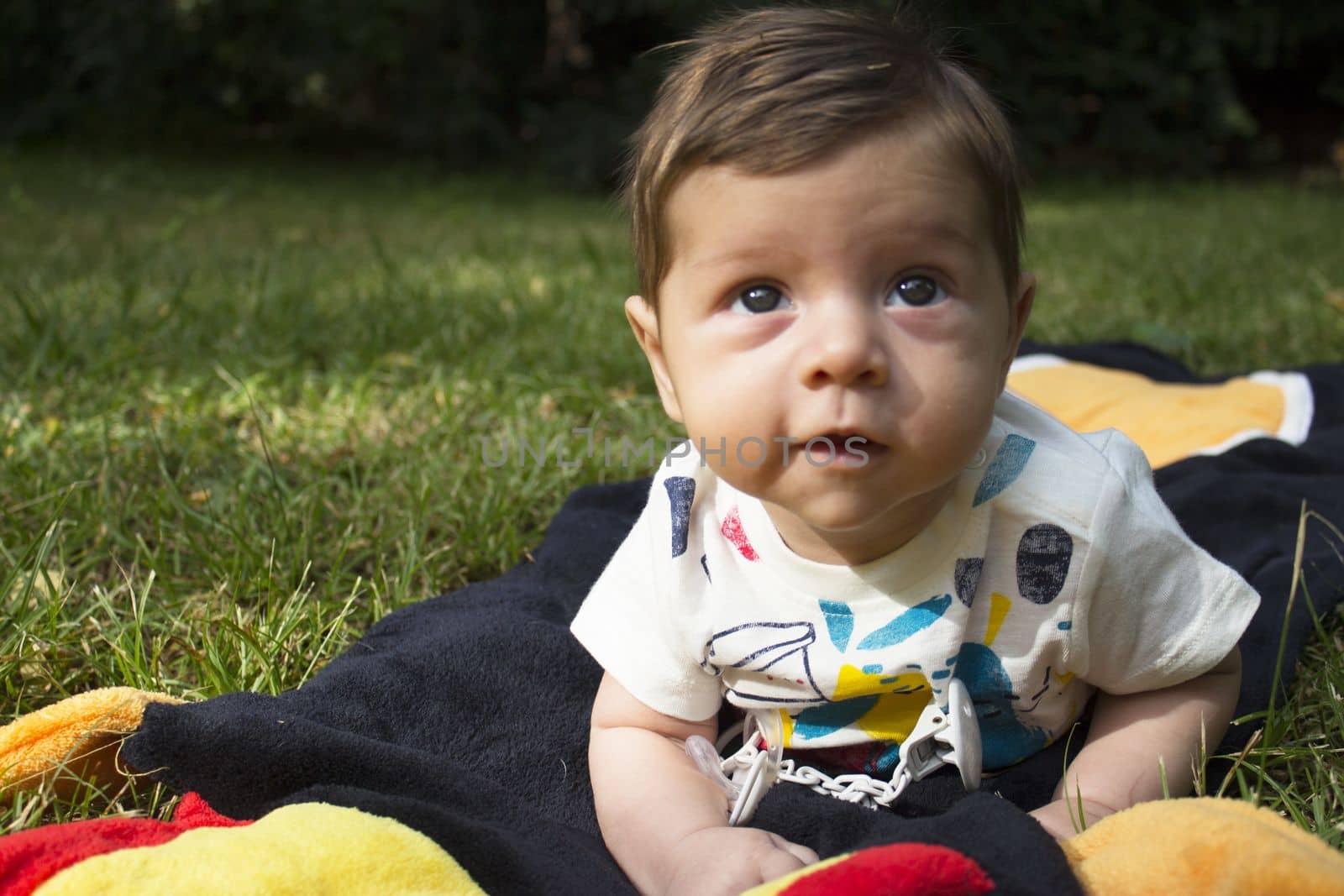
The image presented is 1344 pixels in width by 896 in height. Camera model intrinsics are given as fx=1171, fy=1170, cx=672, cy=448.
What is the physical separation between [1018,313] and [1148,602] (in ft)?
1.26

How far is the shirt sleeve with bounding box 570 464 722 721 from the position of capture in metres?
1.49

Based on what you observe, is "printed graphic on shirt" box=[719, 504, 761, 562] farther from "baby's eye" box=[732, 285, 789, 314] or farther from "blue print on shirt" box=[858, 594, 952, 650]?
"baby's eye" box=[732, 285, 789, 314]

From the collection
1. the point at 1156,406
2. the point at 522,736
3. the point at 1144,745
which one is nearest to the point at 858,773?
the point at 1144,745

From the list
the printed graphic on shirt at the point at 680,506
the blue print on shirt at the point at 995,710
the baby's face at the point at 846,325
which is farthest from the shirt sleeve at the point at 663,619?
the blue print on shirt at the point at 995,710

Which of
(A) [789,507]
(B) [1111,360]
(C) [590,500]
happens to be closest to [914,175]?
(A) [789,507]

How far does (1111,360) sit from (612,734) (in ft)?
6.76

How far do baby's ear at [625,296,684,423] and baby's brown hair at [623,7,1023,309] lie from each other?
6 cm

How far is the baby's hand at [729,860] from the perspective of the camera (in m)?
1.24

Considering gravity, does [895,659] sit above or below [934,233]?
below

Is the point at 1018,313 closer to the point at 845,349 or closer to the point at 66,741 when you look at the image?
the point at 845,349

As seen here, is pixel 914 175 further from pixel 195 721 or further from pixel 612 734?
pixel 195 721

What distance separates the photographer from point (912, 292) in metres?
1.26

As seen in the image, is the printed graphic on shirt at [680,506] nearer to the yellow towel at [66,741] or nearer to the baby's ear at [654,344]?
the baby's ear at [654,344]

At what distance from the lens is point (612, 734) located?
5.05 feet
